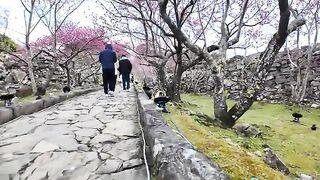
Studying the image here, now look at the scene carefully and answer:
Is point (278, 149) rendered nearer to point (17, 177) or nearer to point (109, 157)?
point (109, 157)

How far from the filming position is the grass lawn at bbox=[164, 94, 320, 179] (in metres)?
2.97

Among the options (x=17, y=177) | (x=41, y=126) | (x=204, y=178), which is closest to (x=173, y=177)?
(x=204, y=178)

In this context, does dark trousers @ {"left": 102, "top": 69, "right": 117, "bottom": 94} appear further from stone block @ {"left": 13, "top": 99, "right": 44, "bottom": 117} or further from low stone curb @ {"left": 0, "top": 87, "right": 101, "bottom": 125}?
stone block @ {"left": 13, "top": 99, "right": 44, "bottom": 117}

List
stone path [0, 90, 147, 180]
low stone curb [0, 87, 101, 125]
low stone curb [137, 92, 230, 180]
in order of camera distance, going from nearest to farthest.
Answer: low stone curb [137, 92, 230, 180] → stone path [0, 90, 147, 180] → low stone curb [0, 87, 101, 125]

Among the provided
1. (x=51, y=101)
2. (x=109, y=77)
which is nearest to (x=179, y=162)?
(x=51, y=101)

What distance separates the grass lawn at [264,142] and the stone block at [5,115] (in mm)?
3099

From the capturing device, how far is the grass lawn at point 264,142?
2.97 metres

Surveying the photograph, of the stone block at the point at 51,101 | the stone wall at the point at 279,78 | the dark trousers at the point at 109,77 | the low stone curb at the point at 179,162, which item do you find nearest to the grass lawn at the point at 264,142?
the low stone curb at the point at 179,162

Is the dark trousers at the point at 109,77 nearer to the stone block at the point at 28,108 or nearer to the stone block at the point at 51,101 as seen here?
the stone block at the point at 51,101

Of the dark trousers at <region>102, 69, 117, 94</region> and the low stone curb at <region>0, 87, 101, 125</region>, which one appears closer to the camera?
the low stone curb at <region>0, 87, 101, 125</region>

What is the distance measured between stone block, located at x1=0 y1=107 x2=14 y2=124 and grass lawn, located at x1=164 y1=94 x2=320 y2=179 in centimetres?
310

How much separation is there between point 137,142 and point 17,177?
5.22ft

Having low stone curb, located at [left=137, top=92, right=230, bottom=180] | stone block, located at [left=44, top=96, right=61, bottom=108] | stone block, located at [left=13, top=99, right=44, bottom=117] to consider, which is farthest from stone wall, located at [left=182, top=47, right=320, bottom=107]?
low stone curb, located at [left=137, top=92, right=230, bottom=180]

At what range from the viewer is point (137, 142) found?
3912mm
